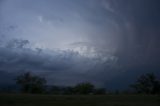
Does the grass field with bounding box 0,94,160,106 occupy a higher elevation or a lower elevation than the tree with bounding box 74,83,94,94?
lower

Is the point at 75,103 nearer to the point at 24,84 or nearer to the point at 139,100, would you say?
the point at 139,100

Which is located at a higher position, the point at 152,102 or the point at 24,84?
the point at 24,84

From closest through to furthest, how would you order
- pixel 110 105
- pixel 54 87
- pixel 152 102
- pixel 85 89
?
pixel 110 105 < pixel 152 102 < pixel 54 87 < pixel 85 89

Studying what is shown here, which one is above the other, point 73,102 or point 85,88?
point 85,88

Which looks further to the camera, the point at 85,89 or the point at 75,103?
the point at 85,89

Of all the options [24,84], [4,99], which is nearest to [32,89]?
[24,84]

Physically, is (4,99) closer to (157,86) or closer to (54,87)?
(54,87)

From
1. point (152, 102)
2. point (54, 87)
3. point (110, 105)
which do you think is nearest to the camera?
point (110, 105)

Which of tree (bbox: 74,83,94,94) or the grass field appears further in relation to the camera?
tree (bbox: 74,83,94,94)

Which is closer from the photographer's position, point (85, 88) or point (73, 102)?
point (73, 102)

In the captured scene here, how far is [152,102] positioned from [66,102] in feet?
34.4

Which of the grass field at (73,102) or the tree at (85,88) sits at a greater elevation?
the tree at (85,88)

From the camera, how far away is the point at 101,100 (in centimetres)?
3888

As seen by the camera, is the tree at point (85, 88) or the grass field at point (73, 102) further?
the tree at point (85, 88)
